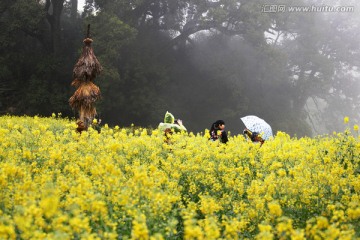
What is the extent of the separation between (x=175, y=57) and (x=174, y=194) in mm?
28274

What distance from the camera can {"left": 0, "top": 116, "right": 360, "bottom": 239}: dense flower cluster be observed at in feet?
12.2

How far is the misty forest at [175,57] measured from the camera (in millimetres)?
25953

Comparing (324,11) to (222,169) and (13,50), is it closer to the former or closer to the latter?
(13,50)

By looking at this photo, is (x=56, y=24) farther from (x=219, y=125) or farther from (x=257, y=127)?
(x=219, y=125)

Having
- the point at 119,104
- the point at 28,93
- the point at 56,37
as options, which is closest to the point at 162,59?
the point at 119,104

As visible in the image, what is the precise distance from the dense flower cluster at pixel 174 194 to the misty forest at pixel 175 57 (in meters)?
16.8

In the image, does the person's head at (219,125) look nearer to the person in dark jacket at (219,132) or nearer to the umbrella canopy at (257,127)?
the person in dark jacket at (219,132)

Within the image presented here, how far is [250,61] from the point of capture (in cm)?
3541

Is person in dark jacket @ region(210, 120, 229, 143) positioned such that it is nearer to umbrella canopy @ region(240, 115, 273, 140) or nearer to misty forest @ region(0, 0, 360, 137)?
umbrella canopy @ region(240, 115, 273, 140)

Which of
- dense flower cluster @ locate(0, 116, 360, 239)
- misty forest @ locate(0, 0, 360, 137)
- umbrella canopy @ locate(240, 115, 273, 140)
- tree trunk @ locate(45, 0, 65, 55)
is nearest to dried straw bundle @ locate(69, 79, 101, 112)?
dense flower cluster @ locate(0, 116, 360, 239)

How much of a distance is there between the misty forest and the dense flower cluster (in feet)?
55.3

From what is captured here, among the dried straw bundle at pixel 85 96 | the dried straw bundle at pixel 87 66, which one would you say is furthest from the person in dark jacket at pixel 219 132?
the dried straw bundle at pixel 87 66

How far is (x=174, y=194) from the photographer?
5734 mm

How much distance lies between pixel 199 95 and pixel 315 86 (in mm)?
10738
